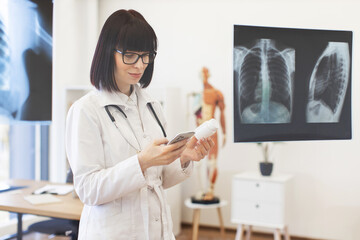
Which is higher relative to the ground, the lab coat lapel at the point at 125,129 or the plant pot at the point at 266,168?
the lab coat lapel at the point at 125,129

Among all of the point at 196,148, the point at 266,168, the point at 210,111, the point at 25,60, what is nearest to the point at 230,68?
the point at 210,111

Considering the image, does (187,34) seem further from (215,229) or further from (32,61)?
(215,229)

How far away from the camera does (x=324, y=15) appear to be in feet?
13.0

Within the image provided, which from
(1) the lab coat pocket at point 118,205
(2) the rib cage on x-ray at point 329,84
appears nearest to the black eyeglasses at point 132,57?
(1) the lab coat pocket at point 118,205

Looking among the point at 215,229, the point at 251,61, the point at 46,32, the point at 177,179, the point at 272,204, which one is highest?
the point at 46,32

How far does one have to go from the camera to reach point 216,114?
447 cm

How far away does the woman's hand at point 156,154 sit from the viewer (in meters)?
1.28

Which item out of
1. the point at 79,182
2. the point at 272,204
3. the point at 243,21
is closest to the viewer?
the point at 79,182

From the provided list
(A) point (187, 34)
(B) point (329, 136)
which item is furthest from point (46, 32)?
(B) point (329, 136)

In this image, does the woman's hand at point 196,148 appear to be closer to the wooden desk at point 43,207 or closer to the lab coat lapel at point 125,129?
the lab coat lapel at point 125,129

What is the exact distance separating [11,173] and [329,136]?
336 cm

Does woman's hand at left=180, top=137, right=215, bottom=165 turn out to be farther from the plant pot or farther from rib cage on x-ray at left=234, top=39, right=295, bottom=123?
the plant pot

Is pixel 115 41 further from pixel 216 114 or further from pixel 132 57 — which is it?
pixel 216 114

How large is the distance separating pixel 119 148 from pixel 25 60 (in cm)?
295
